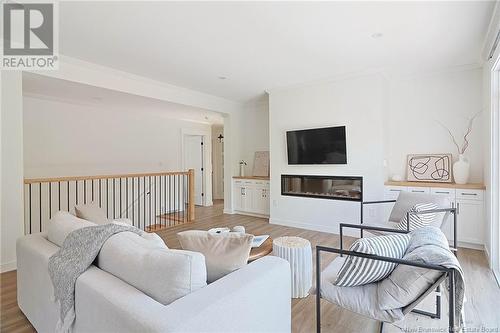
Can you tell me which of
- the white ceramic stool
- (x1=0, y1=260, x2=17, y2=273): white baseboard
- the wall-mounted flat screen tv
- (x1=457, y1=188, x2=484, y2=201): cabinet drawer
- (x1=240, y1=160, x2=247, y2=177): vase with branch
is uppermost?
the wall-mounted flat screen tv

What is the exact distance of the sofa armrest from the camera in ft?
3.35

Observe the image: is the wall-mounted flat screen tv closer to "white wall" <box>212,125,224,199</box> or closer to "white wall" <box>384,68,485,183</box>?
"white wall" <box>384,68,485,183</box>

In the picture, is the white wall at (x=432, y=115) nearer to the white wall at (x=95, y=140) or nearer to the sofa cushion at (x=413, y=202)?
the sofa cushion at (x=413, y=202)

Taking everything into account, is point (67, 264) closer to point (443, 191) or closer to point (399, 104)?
point (443, 191)

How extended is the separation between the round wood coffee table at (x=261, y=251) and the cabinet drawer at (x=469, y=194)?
9.63 feet

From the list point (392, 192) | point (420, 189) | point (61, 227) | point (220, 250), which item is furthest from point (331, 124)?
point (61, 227)

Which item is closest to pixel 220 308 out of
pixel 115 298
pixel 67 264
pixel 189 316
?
pixel 189 316

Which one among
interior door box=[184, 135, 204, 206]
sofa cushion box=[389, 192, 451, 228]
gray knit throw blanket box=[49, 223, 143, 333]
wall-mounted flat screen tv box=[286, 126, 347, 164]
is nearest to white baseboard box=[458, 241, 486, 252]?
sofa cushion box=[389, 192, 451, 228]

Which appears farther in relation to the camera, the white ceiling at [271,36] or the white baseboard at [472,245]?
the white baseboard at [472,245]

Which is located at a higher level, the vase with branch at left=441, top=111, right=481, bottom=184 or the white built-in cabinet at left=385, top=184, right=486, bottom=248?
the vase with branch at left=441, top=111, right=481, bottom=184

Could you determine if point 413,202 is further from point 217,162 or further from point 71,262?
point 217,162

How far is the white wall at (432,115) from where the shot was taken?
4.03 metres

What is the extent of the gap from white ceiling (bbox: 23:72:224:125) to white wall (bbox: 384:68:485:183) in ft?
13.3

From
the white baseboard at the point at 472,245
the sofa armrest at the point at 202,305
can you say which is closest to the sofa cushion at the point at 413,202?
A: the white baseboard at the point at 472,245
